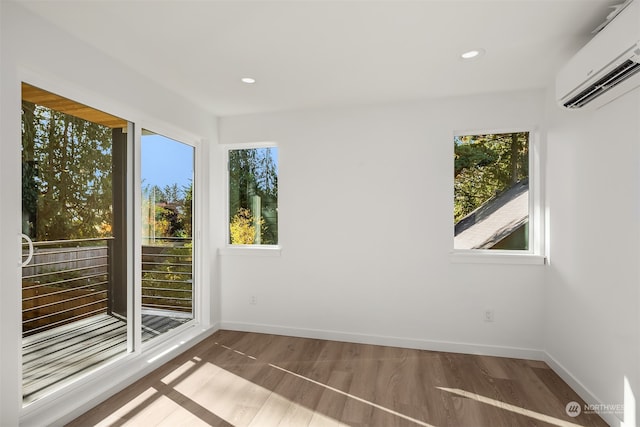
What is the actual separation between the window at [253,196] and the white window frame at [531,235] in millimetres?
1877

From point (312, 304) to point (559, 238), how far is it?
2.30m

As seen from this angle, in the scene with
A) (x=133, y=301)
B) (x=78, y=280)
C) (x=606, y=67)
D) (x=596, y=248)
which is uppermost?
(x=606, y=67)

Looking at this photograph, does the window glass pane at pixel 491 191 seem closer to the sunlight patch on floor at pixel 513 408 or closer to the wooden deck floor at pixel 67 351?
the sunlight patch on floor at pixel 513 408

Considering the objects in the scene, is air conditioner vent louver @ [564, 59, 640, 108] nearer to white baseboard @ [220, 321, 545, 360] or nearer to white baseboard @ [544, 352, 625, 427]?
white baseboard @ [544, 352, 625, 427]

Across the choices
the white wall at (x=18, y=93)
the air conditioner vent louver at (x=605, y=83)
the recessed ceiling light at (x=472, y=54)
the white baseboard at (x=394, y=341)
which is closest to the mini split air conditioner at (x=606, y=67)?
the air conditioner vent louver at (x=605, y=83)

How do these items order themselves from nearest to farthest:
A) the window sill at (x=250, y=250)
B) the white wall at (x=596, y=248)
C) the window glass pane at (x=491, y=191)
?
the white wall at (x=596, y=248), the window glass pane at (x=491, y=191), the window sill at (x=250, y=250)

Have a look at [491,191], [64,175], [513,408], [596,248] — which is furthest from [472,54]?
[64,175]

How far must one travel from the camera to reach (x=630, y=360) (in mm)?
1856

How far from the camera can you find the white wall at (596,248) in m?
1.86

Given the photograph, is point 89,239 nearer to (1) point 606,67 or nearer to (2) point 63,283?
(2) point 63,283

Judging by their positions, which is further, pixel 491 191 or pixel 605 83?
pixel 491 191

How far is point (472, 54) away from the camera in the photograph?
2311 millimetres

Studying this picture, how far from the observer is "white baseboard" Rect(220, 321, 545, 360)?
3000 mm

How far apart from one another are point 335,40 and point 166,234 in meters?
2.26
